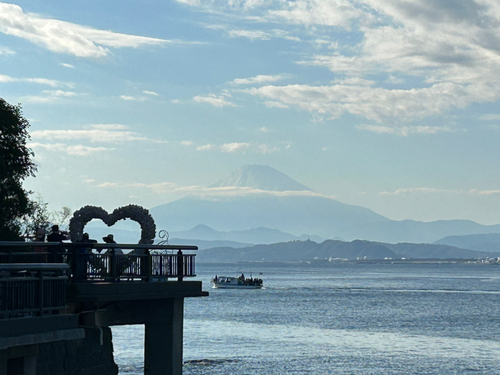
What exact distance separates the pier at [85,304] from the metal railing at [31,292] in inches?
0.7

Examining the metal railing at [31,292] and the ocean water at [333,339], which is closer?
the metal railing at [31,292]

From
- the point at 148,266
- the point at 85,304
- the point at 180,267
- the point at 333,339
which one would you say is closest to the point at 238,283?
the point at 333,339

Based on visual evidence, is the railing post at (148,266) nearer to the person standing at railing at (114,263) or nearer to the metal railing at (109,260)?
the metal railing at (109,260)

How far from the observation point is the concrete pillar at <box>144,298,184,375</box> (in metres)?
22.3

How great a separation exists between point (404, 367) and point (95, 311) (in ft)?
115

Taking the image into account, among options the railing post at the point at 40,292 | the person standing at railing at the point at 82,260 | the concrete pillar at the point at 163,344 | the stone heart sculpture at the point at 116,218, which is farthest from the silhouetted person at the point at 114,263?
the stone heart sculpture at the point at 116,218

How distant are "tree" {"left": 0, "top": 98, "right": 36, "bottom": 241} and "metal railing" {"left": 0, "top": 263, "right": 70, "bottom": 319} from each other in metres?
14.0

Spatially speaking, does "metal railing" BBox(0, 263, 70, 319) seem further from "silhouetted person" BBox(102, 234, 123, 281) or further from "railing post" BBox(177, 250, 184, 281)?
"railing post" BBox(177, 250, 184, 281)

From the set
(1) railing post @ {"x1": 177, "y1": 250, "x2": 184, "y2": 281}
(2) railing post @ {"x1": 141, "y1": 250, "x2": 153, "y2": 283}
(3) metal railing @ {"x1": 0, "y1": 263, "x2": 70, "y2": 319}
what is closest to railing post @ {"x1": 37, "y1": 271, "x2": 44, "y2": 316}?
(3) metal railing @ {"x1": 0, "y1": 263, "x2": 70, "y2": 319}

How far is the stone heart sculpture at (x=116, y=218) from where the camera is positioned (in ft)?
96.5

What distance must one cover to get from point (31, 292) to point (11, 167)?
1598 centimetres

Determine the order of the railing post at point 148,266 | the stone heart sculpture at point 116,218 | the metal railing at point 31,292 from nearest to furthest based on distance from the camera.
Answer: the metal railing at point 31,292 < the railing post at point 148,266 < the stone heart sculpture at point 116,218

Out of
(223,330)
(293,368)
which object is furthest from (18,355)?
(223,330)

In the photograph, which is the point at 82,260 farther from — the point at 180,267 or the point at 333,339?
the point at 333,339
